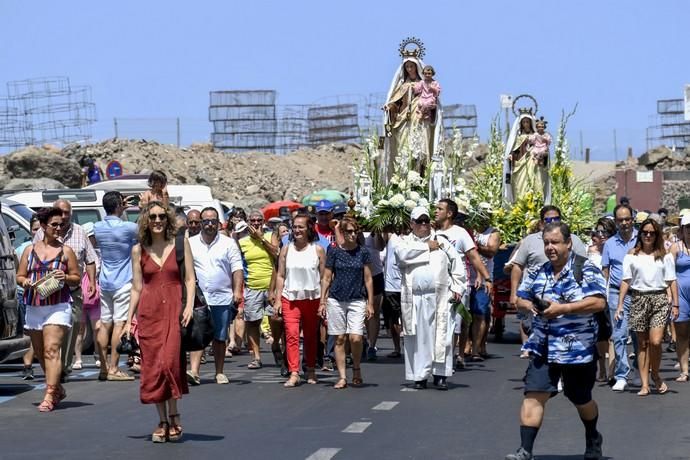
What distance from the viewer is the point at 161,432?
1125cm

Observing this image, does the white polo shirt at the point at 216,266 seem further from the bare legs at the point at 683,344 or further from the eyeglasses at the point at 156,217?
the bare legs at the point at 683,344

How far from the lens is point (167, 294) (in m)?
11.6

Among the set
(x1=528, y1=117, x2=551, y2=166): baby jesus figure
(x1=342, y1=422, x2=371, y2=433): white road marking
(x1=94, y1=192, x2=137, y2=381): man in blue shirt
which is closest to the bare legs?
(x1=342, y1=422, x2=371, y2=433): white road marking

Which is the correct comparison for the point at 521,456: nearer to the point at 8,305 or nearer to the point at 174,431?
the point at 174,431

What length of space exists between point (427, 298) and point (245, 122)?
86.6 metres

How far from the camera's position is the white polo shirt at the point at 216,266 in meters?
16.4

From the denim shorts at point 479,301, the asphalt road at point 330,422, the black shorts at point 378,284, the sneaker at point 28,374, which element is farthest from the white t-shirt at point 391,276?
the sneaker at point 28,374

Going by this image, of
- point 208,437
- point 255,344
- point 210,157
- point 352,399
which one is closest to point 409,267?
point 352,399

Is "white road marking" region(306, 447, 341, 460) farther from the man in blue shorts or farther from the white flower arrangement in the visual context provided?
the white flower arrangement

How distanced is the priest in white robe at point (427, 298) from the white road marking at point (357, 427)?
2.86 m

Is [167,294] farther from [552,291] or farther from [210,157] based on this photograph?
[210,157]

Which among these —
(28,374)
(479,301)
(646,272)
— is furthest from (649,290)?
(28,374)

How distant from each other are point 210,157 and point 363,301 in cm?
6588

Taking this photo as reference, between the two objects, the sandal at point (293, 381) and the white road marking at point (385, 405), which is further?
the sandal at point (293, 381)
